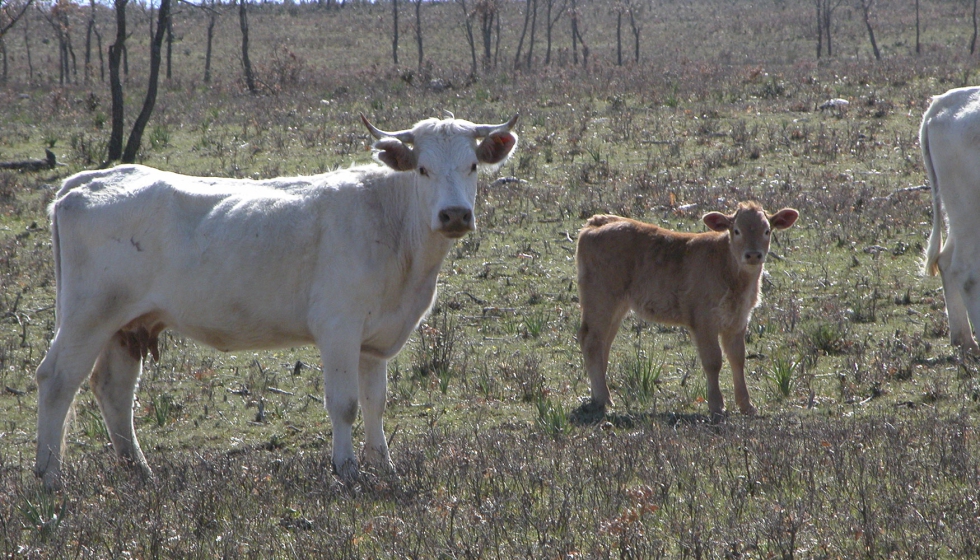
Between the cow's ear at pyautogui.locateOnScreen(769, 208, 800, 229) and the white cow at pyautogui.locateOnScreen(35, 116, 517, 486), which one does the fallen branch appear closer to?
the white cow at pyautogui.locateOnScreen(35, 116, 517, 486)

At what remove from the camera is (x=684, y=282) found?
8.05 meters

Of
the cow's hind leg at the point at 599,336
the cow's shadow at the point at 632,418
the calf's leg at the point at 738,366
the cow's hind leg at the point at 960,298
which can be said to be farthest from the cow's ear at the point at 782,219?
the cow's hind leg at the point at 960,298

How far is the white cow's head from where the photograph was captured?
6078mm

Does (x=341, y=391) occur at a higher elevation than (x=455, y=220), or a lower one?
lower

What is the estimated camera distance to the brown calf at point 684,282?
781 centimetres

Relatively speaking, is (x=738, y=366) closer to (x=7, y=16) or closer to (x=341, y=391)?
(x=341, y=391)

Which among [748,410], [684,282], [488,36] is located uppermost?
[488,36]

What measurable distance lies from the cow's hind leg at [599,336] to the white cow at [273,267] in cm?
199

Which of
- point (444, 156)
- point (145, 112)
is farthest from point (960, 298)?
point (145, 112)

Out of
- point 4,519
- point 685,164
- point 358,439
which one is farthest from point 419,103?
point 4,519

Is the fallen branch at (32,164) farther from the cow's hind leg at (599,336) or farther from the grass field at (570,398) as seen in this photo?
the cow's hind leg at (599,336)

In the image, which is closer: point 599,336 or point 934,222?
point 599,336

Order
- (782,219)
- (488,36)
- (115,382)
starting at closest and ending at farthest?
(115,382) < (782,219) < (488,36)

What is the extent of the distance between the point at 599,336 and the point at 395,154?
2626 mm
